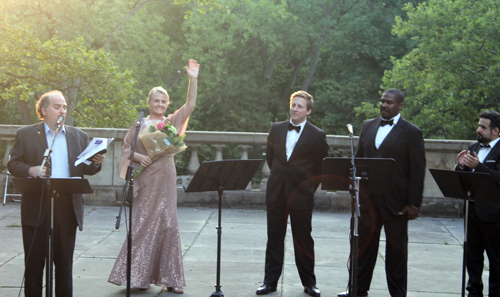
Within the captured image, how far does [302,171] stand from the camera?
19.5ft

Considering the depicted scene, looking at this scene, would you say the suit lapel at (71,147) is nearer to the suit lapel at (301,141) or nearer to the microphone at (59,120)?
the microphone at (59,120)

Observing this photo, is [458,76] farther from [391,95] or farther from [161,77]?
[161,77]

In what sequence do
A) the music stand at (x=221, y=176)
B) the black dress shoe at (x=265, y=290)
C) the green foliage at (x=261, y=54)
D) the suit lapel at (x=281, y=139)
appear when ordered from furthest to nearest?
the green foliage at (x=261, y=54)
the suit lapel at (x=281, y=139)
the black dress shoe at (x=265, y=290)
the music stand at (x=221, y=176)

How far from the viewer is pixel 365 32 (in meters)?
32.9

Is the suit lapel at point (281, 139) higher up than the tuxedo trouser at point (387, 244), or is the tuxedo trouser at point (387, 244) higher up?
the suit lapel at point (281, 139)

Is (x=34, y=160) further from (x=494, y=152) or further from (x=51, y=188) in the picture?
(x=494, y=152)

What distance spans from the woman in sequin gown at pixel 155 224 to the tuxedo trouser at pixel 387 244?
6.34ft

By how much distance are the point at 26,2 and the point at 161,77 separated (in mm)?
13156

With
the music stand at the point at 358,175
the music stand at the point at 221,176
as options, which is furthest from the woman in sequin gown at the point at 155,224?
the music stand at the point at 358,175

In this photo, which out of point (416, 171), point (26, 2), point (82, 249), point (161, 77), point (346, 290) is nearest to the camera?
point (416, 171)

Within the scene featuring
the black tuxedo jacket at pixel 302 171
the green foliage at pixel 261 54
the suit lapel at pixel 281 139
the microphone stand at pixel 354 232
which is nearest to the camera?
the microphone stand at pixel 354 232

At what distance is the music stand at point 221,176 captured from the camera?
527 cm

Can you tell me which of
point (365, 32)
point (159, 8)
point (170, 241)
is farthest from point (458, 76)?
point (159, 8)

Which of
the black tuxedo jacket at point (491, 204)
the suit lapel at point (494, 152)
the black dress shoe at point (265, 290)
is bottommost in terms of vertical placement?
the black dress shoe at point (265, 290)
